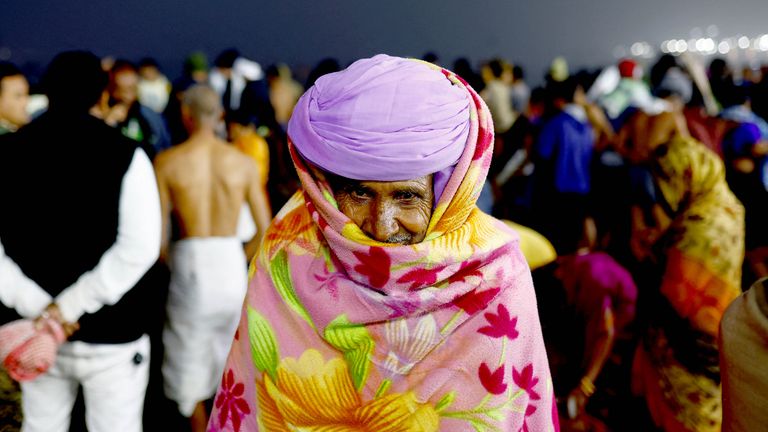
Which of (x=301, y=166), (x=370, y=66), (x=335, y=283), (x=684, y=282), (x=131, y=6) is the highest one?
(x=370, y=66)

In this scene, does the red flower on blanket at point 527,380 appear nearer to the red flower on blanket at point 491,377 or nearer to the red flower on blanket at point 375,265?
the red flower on blanket at point 491,377

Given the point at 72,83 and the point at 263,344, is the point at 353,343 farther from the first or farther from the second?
the point at 72,83

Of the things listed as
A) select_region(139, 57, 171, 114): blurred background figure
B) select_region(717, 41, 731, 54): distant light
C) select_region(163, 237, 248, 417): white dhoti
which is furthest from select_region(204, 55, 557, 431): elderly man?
select_region(717, 41, 731, 54): distant light

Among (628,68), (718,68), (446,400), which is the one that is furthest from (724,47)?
(446,400)

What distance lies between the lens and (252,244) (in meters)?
3.88

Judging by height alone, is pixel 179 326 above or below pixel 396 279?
below

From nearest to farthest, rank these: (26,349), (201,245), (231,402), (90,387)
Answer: (231,402) < (26,349) < (90,387) < (201,245)

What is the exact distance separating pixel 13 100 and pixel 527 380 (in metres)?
3.65

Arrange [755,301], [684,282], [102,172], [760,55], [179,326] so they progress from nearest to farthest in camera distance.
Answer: [755,301]
[102,172]
[684,282]
[179,326]
[760,55]

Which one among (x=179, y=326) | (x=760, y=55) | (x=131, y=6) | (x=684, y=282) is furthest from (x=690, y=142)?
(x=760, y=55)

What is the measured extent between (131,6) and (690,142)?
1350cm

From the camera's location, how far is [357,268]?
1427 millimetres

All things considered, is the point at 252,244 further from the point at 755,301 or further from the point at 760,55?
the point at 760,55

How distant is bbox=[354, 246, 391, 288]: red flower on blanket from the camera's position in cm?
140
